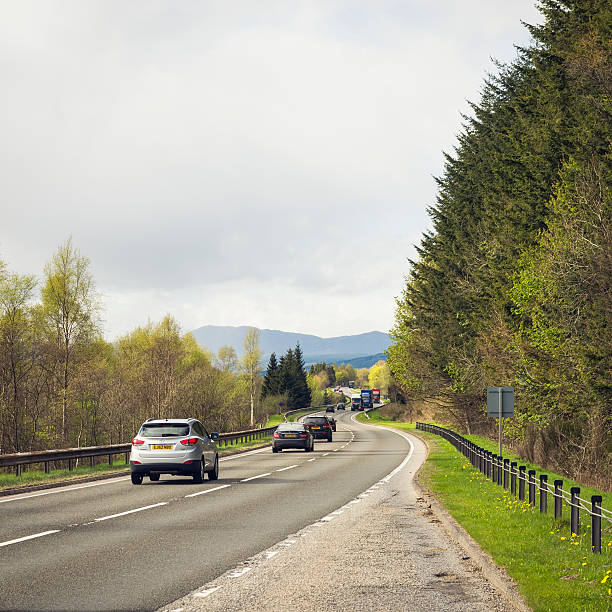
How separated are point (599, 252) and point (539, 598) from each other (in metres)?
18.2

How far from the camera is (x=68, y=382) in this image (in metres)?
48.3

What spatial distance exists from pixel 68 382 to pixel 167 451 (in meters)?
30.4

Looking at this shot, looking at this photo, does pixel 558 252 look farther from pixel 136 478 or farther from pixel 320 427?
pixel 320 427

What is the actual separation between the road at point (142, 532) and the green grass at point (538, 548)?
2759 millimetres

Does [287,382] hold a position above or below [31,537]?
above

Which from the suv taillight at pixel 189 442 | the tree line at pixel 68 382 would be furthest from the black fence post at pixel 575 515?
the tree line at pixel 68 382

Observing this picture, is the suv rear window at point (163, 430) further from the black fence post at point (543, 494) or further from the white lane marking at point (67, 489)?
the black fence post at point (543, 494)

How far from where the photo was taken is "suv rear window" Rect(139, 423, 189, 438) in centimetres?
2022

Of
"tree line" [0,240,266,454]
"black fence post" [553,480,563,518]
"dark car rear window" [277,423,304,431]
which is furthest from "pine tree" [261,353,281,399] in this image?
"black fence post" [553,480,563,518]

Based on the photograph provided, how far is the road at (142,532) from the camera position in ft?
25.2

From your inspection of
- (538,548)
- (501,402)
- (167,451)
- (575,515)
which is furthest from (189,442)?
(538,548)

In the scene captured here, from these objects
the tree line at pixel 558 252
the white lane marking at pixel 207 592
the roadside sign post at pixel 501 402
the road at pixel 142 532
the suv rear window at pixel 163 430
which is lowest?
the road at pixel 142 532

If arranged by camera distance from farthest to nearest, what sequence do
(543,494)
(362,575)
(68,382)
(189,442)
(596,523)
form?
(68,382) < (189,442) < (543,494) < (596,523) < (362,575)

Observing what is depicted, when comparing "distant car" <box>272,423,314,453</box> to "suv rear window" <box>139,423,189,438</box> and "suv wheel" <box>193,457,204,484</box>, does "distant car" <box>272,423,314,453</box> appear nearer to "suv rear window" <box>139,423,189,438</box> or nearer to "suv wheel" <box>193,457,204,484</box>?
"suv wheel" <box>193,457,204,484</box>
